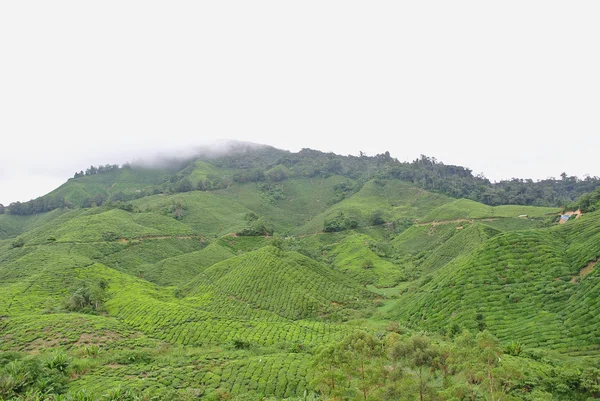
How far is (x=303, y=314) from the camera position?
5047 cm

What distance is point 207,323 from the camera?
41906 mm

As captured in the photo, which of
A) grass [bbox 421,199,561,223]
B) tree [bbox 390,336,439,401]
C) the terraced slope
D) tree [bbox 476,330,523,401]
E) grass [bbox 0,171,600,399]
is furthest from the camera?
grass [bbox 421,199,561,223]

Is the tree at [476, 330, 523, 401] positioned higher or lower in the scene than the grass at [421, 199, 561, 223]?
lower

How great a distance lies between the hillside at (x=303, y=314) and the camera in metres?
21.3

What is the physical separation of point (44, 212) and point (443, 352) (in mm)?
179070

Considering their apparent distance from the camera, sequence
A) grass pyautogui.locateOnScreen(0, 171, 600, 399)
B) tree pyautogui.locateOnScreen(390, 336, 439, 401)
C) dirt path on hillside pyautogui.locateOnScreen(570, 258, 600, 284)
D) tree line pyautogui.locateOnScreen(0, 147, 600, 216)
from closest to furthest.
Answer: tree pyautogui.locateOnScreen(390, 336, 439, 401)
grass pyautogui.locateOnScreen(0, 171, 600, 399)
dirt path on hillside pyautogui.locateOnScreen(570, 258, 600, 284)
tree line pyautogui.locateOnScreen(0, 147, 600, 216)

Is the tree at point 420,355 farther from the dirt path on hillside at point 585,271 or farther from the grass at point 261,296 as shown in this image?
the dirt path on hillside at point 585,271

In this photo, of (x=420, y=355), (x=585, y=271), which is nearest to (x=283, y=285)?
(x=420, y=355)

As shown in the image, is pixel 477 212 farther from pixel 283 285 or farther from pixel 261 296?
pixel 261 296

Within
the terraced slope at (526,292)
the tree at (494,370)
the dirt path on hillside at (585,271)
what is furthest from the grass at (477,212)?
the tree at (494,370)

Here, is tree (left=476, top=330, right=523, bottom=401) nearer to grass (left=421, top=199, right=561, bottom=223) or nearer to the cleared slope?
the cleared slope

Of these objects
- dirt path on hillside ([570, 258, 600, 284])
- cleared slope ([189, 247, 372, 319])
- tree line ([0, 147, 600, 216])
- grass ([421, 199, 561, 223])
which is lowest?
cleared slope ([189, 247, 372, 319])

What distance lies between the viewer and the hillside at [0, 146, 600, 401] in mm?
21312

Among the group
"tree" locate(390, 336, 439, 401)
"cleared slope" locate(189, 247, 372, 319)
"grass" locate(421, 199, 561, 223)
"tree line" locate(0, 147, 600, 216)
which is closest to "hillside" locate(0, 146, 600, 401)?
"tree" locate(390, 336, 439, 401)
